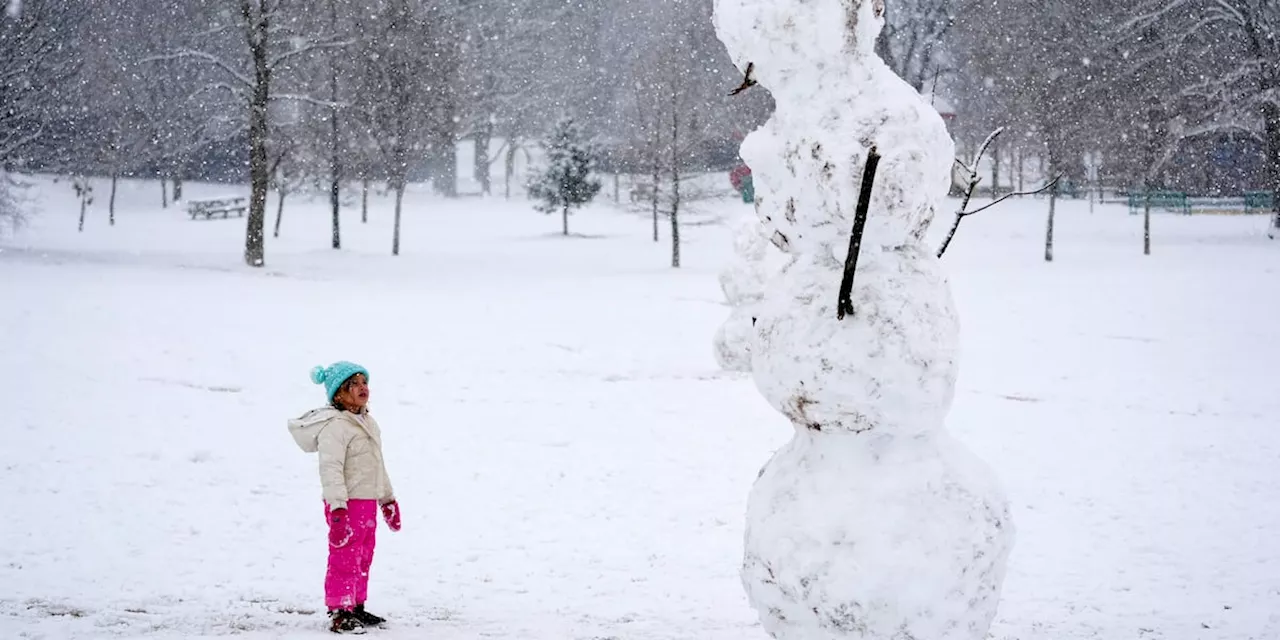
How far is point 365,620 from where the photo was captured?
18.6 ft

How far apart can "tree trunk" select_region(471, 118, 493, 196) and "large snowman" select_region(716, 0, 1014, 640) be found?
5300 cm

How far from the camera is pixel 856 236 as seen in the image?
3.23 meters

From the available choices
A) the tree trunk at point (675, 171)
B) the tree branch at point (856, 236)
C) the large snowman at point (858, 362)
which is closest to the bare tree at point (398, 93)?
the tree trunk at point (675, 171)

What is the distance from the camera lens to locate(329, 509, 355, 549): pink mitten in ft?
17.4

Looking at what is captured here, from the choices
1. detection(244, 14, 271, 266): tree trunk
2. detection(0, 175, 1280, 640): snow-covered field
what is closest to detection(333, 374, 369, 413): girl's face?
detection(0, 175, 1280, 640): snow-covered field

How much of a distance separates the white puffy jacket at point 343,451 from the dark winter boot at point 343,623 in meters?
0.64

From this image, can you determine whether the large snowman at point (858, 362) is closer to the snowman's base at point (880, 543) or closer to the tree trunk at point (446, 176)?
the snowman's base at point (880, 543)

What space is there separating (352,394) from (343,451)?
A: 13.9 inches

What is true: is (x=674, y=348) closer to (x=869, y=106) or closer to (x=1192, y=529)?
(x=1192, y=529)

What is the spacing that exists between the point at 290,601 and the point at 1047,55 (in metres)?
35.1

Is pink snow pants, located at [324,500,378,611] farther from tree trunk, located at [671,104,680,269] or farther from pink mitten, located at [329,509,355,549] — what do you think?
tree trunk, located at [671,104,680,269]

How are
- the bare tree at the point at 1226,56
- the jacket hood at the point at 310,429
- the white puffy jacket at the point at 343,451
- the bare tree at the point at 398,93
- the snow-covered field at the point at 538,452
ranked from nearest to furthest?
the white puffy jacket at the point at 343,451 < the jacket hood at the point at 310,429 < the snow-covered field at the point at 538,452 < the bare tree at the point at 1226,56 < the bare tree at the point at 398,93

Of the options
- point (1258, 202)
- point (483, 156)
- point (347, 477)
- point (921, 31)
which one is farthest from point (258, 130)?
point (1258, 202)

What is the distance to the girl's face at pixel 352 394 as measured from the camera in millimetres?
5586
